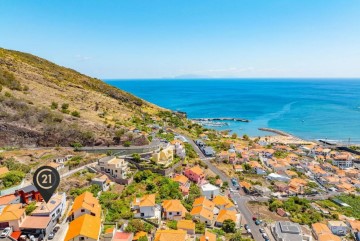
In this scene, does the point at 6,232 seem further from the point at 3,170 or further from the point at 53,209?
the point at 3,170

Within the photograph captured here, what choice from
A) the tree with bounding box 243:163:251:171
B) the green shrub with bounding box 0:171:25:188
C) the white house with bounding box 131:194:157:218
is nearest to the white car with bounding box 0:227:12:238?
the green shrub with bounding box 0:171:25:188

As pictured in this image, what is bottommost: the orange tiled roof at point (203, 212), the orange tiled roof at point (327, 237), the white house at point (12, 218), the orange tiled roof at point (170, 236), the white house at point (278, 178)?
the white house at point (278, 178)

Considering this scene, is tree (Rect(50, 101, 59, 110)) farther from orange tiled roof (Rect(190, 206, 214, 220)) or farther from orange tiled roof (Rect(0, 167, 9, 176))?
orange tiled roof (Rect(190, 206, 214, 220))

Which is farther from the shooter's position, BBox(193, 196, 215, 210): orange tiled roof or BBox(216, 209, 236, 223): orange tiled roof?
BBox(193, 196, 215, 210): orange tiled roof

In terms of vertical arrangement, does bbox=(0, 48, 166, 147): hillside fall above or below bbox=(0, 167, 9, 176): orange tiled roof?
above

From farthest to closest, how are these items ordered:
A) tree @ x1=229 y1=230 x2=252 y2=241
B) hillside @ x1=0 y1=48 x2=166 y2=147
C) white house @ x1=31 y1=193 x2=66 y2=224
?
1. hillside @ x1=0 y1=48 x2=166 y2=147
2. tree @ x1=229 y1=230 x2=252 y2=241
3. white house @ x1=31 y1=193 x2=66 y2=224

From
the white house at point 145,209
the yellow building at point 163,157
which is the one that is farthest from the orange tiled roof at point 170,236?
the yellow building at point 163,157

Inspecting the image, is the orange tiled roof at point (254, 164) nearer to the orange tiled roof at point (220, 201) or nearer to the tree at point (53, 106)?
the orange tiled roof at point (220, 201)

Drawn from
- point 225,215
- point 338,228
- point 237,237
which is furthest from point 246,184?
point 237,237

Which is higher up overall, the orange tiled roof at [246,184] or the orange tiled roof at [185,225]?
the orange tiled roof at [185,225]
